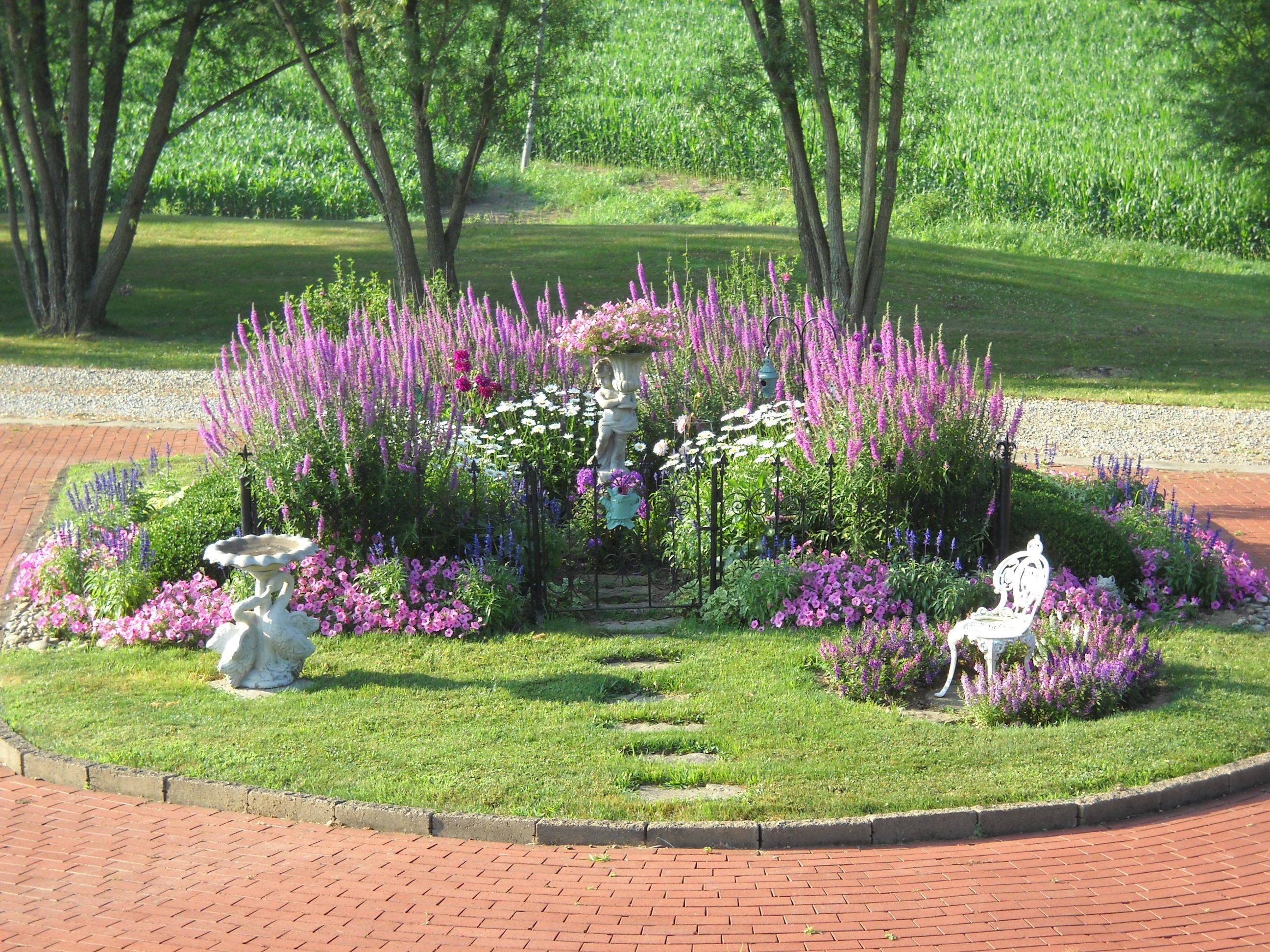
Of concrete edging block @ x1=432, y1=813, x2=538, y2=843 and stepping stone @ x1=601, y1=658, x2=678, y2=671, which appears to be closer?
concrete edging block @ x1=432, y1=813, x2=538, y2=843

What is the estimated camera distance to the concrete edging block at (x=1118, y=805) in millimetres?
6152

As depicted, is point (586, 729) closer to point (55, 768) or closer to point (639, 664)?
point (639, 664)

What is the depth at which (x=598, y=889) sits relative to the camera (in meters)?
5.52

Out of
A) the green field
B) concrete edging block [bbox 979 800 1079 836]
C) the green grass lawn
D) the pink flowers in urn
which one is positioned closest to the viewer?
concrete edging block [bbox 979 800 1079 836]

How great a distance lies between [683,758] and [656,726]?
439 mm

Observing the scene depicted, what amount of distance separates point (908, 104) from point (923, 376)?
10.7 metres

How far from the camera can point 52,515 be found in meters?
11.6

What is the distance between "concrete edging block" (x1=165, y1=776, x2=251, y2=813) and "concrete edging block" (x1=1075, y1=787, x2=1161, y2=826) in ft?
12.7

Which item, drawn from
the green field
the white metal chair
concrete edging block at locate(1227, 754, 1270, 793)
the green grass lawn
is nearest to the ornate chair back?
the white metal chair

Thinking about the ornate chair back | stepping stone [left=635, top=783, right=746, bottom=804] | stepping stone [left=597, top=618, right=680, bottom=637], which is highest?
the ornate chair back

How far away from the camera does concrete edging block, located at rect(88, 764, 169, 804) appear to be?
255 inches

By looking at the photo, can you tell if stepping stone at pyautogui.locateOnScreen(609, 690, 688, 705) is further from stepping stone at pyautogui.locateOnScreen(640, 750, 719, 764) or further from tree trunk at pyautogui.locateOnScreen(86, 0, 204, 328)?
tree trunk at pyautogui.locateOnScreen(86, 0, 204, 328)

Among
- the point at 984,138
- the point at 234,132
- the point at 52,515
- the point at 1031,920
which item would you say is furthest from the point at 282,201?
the point at 1031,920

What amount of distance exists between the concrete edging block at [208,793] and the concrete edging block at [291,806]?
0.16 feet
